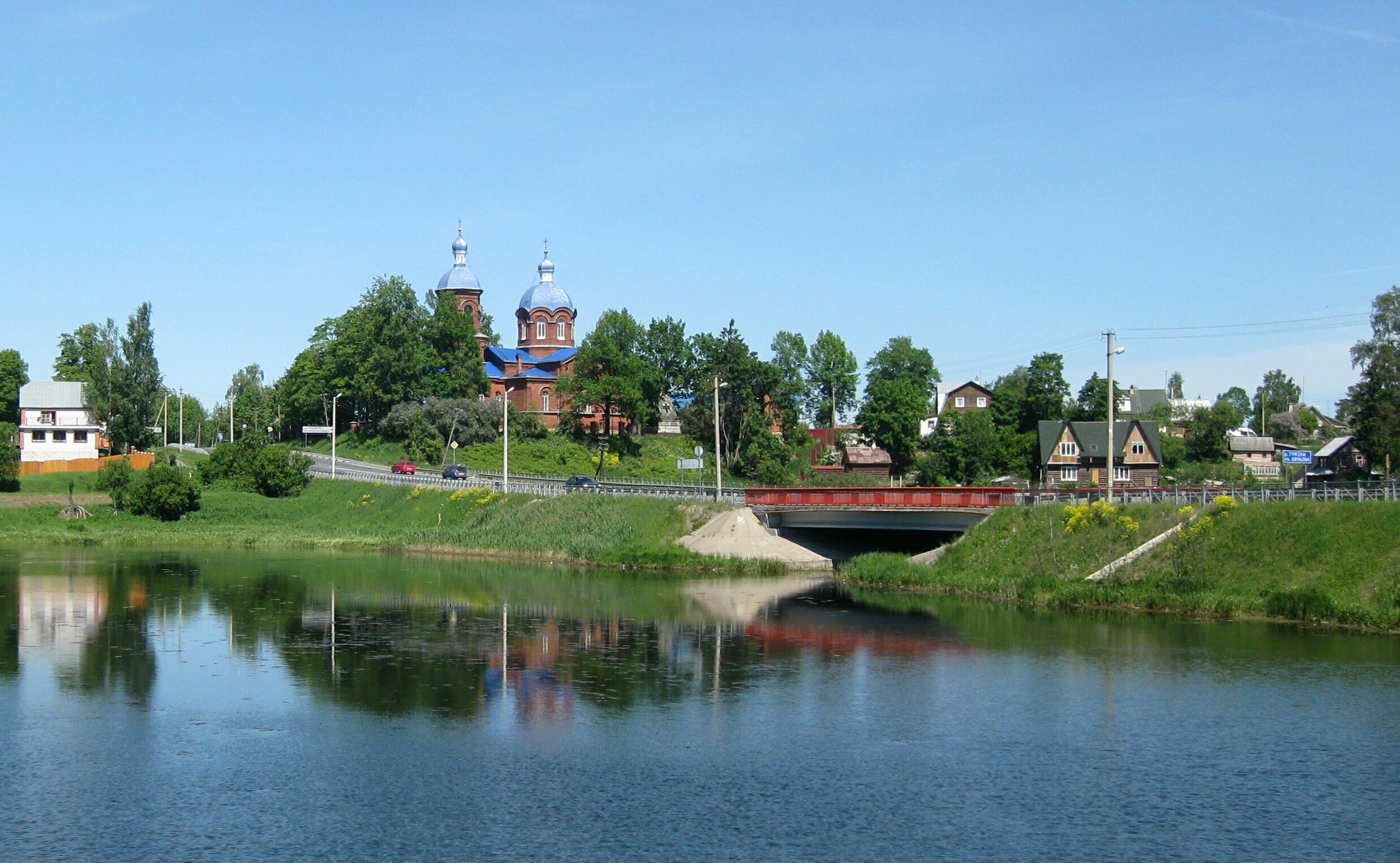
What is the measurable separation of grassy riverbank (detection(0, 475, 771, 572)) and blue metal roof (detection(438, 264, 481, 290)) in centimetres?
4503

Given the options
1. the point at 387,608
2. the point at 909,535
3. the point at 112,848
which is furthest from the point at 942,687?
the point at 909,535

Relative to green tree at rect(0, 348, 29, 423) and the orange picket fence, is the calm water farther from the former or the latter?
green tree at rect(0, 348, 29, 423)

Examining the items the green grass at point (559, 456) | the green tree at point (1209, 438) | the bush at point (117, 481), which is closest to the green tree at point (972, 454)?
the green grass at point (559, 456)

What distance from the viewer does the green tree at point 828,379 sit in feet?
517

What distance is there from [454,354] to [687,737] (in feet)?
350

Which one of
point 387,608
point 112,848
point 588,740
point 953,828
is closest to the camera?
point 112,848

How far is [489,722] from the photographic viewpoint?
3278 cm

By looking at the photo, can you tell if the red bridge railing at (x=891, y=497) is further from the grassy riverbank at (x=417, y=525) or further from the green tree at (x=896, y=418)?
the green tree at (x=896, y=418)

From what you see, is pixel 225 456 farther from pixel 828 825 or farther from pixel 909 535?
pixel 828 825

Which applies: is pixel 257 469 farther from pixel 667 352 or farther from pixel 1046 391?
pixel 1046 391

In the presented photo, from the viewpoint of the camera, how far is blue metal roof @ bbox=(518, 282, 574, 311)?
149125 mm

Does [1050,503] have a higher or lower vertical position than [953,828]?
higher

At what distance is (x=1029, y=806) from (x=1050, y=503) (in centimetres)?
3770

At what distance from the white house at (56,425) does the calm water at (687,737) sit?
76.7 meters
